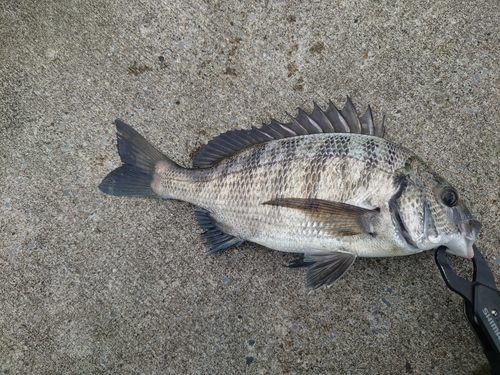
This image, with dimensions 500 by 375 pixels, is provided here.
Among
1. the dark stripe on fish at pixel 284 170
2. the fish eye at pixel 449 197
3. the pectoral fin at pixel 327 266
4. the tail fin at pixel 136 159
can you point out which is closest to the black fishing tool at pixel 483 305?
the fish eye at pixel 449 197

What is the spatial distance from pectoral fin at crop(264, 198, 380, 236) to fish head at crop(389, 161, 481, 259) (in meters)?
0.13

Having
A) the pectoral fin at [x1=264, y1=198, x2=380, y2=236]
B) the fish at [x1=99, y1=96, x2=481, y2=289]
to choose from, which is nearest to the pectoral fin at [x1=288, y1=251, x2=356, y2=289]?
the fish at [x1=99, y1=96, x2=481, y2=289]

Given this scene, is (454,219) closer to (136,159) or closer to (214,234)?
(214,234)

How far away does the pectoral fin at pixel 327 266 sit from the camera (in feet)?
5.85

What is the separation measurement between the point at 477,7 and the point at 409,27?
391 millimetres

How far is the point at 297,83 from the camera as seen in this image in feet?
7.27

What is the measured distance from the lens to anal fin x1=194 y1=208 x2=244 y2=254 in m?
2.01

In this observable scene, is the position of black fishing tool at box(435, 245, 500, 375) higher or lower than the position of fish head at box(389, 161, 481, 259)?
lower

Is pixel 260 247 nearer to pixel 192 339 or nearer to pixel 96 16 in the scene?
pixel 192 339

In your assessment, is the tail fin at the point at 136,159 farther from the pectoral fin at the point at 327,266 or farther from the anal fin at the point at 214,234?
the pectoral fin at the point at 327,266

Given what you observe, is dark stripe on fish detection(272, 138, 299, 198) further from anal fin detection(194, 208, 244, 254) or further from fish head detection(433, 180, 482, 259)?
fish head detection(433, 180, 482, 259)

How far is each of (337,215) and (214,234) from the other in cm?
70

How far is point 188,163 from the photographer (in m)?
2.24

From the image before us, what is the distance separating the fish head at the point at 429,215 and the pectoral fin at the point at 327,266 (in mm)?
292
